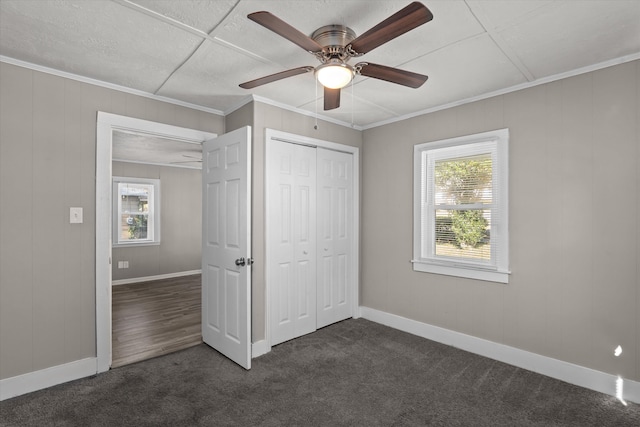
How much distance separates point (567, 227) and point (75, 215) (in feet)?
13.5

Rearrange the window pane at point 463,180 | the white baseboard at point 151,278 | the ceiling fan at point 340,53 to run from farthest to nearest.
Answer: the white baseboard at point 151,278 → the window pane at point 463,180 → the ceiling fan at point 340,53

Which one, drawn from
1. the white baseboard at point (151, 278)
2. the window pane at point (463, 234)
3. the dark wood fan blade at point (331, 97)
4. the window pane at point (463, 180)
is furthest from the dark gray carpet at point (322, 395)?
the white baseboard at point (151, 278)

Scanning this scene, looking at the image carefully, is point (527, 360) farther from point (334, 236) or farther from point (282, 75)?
point (282, 75)

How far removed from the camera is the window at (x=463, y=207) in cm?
308

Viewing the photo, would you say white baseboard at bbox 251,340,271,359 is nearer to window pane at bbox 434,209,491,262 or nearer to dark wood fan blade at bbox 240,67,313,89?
window pane at bbox 434,209,491,262

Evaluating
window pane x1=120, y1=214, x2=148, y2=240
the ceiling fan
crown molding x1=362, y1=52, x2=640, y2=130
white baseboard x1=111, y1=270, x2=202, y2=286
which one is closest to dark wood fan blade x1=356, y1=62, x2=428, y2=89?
the ceiling fan

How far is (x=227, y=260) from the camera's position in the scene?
3.11m

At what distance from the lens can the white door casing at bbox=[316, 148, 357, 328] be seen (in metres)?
3.89

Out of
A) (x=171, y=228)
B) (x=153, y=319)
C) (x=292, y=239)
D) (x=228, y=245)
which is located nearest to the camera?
(x=228, y=245)

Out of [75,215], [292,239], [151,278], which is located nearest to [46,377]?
[75,215]

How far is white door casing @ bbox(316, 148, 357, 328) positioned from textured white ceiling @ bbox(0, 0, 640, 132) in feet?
3.78

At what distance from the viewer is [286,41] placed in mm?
2152

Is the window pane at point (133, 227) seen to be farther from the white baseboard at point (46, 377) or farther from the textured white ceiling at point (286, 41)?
the textured white ceiling at point (286, 41)

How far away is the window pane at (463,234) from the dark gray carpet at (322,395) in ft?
3.28
